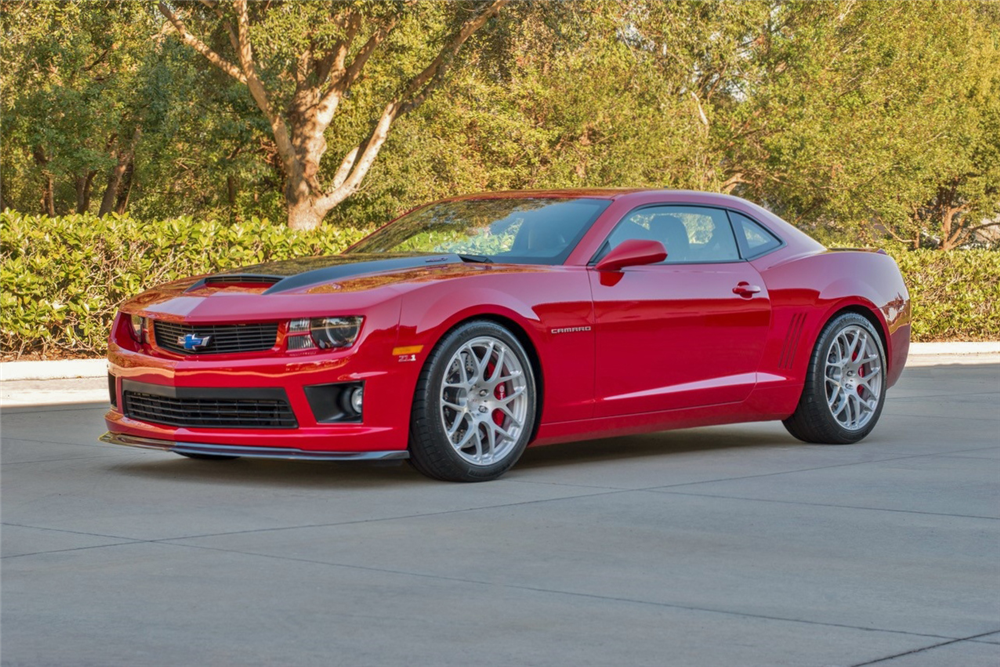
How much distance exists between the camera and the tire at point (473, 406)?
23.5 feet

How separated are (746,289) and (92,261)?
379 inches

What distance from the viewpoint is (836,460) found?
28.2 feet

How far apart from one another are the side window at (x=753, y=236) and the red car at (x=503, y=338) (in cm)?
1

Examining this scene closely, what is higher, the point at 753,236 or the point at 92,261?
the point at 753,236

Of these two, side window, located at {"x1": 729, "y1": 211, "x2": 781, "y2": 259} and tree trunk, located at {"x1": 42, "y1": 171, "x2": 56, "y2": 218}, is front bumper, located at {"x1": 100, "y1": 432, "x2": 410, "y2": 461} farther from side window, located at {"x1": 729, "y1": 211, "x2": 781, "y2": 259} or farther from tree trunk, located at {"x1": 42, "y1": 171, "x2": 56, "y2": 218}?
tree trunk, located at {"x1": 42, "y1": 171, "x2": 56, "y2": 218}

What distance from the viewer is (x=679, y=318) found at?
824cm

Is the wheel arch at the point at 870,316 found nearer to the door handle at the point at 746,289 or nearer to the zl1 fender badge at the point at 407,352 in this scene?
the door handle at the point at 746,289

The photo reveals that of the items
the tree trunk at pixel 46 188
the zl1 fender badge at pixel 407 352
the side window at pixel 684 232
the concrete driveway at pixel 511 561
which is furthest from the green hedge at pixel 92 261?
the tree trunk at pixel 46 188

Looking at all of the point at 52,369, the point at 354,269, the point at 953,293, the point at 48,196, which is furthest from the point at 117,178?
the point at 354,269

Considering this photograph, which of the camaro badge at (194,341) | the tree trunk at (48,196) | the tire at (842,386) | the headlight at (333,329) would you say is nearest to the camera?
the headlight at (333,329)

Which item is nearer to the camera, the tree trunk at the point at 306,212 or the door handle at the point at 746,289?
the door handle at the point at 746,289

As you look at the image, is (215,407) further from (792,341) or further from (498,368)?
(792,341)

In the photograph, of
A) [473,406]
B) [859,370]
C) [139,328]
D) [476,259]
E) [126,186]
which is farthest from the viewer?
[126,186]

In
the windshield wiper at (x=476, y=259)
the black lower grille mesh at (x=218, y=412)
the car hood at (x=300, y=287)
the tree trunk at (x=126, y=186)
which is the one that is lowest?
the black lower grille mesh at (x=218, y=412)
